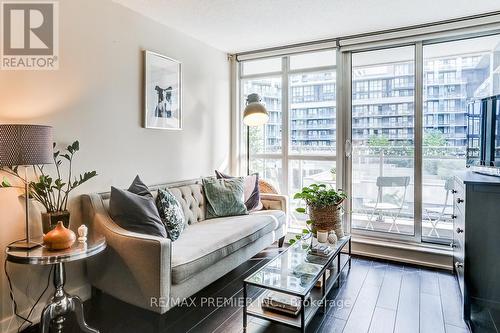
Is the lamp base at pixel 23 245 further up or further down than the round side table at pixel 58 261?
further up

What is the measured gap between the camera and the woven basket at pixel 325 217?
273cm

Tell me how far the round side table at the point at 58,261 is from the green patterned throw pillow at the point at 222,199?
1.34 m

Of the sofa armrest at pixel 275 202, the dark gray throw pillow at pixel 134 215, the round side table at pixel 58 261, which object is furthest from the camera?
the sofa armrest at pixel 275 202

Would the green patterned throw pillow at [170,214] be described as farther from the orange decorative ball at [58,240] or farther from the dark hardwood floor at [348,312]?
the orange decorative ball at [58,240]

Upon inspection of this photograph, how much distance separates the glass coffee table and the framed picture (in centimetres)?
177

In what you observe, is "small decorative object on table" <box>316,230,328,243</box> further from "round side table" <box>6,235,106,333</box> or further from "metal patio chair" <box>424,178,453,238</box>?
"round side table" <box>6,235,106,333</box>

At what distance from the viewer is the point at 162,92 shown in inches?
126

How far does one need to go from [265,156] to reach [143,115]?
1.81 metres

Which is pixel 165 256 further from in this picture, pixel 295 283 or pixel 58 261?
pixel 295 283

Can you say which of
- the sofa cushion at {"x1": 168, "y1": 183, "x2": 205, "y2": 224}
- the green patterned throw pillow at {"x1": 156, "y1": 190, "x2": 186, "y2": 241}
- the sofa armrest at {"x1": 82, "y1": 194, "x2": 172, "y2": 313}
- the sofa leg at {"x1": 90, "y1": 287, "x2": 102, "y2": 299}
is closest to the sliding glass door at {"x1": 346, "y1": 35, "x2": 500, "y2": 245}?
the sofa cushion at {"x1": 168, "y1": 183, "x2": 205, "y2": 224}

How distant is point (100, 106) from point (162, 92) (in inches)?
28.2

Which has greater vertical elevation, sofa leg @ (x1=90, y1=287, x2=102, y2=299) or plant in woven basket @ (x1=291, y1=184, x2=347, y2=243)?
plant in woven basket @ (x1=291, y1=184, x2=347, y2=243)

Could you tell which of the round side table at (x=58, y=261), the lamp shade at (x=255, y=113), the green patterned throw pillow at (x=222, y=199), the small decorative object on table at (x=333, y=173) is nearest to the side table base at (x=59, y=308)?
the round side table at (x=58, y=261)

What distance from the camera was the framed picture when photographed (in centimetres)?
302
